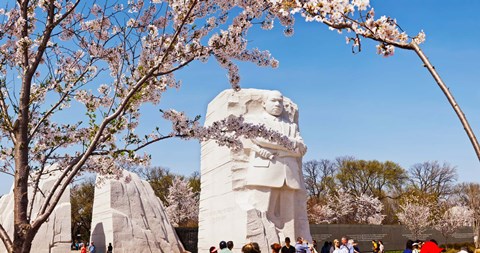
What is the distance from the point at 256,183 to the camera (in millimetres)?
15641

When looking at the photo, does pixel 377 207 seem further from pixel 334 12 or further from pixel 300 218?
pixel 334 12

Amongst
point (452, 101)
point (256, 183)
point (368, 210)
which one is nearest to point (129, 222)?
point (256, 183)

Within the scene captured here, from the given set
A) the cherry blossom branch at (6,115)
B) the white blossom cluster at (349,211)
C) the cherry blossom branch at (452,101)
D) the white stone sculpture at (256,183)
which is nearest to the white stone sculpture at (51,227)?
the white stone sculpture at (256,183)

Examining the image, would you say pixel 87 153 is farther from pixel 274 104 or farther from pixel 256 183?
pixel 274 104

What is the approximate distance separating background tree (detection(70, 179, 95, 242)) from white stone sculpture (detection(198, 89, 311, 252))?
20597 mm

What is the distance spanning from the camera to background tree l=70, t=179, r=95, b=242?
35334 mm

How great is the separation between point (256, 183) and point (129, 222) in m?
5.18

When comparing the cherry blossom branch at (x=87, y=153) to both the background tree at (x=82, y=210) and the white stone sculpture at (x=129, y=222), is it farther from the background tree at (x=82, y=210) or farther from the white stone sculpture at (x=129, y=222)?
the background tree at (x=82, y=210)

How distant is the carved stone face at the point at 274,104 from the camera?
16453 mm

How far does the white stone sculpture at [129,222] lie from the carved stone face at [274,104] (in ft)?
16.7

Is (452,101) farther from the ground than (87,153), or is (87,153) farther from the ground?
(87,153)

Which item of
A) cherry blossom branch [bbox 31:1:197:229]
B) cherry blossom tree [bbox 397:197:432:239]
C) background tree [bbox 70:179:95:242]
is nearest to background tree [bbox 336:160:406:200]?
cherry blossom tree [bbox 397:197:432:239]

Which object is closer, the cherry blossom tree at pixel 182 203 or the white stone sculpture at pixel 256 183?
the white stone sculpture at pixel 256 183

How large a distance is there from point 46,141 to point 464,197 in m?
40.0
